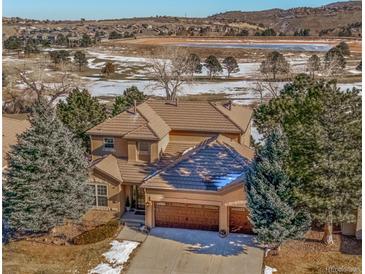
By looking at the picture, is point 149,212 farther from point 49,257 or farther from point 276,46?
point 276,46

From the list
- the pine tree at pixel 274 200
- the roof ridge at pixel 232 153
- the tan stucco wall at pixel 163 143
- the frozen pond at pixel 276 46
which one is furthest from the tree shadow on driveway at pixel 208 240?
the frozen pond at pixel 276 46

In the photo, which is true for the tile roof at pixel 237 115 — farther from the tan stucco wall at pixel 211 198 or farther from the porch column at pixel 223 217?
the porch column at pixel 223 217

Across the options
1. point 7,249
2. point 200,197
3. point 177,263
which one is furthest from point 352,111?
point 7,249

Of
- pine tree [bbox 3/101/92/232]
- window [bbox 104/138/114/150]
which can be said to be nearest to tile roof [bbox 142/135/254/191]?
pine tree [bbox 3/101/92/232]

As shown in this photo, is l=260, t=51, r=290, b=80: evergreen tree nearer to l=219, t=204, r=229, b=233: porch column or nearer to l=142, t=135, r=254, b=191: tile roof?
l=142, t=135, r=254, b=191: tile roof

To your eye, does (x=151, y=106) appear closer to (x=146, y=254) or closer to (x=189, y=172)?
(x=189, y=172)

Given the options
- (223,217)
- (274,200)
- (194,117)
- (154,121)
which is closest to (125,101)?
(154,121)
